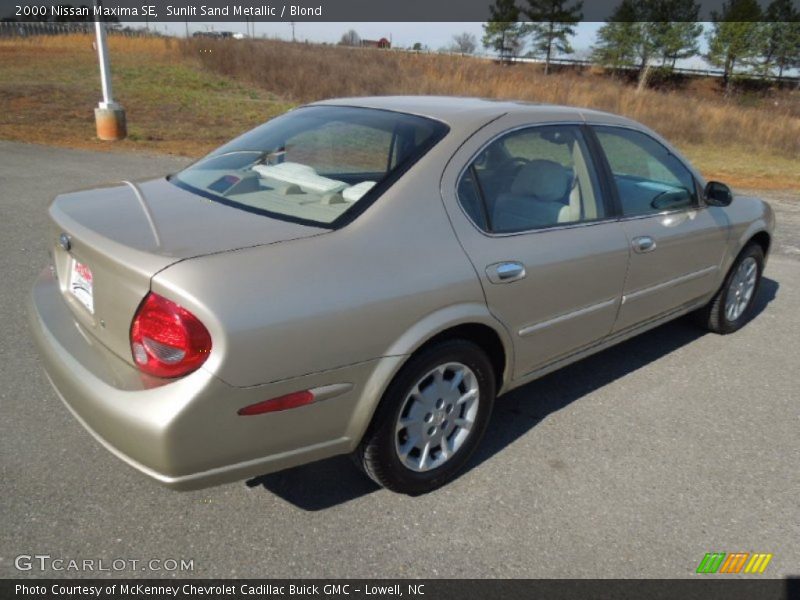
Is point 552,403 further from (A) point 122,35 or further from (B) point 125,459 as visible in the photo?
Result: (A) point 122,35

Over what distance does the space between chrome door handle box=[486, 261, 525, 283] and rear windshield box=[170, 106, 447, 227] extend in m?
0.56

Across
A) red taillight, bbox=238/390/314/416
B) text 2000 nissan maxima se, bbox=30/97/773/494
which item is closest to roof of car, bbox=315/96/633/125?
text 2000 nissan maxima se, bbox=30/97/773/494

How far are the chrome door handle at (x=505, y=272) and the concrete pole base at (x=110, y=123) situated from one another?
43.1ft

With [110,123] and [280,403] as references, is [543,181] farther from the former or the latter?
[110,123]

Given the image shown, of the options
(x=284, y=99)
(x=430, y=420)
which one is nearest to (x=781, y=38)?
(x=284, y=99)

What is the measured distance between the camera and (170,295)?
201cm

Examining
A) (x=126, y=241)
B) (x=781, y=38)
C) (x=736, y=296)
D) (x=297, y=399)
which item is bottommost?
(x=736, y=296)

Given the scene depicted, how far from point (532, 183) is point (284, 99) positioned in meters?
22.1

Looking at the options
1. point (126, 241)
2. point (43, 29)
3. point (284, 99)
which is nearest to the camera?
point (126, 241)

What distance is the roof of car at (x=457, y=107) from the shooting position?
2.98 meters

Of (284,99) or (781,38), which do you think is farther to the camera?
(781,38)

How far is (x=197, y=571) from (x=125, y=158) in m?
10.8

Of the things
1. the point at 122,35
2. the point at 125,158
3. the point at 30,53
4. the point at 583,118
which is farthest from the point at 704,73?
the point at 583,118

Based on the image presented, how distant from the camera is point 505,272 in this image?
278 centimetres
